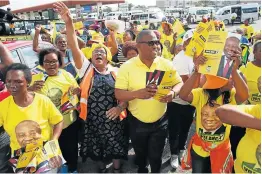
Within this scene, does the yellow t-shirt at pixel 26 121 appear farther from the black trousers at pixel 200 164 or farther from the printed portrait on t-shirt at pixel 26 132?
the black trousers at pixel 200 164

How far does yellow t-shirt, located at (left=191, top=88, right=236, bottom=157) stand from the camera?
264 centimetres

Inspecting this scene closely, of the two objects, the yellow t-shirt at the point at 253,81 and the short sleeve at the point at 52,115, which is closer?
the short sleeve at the point at 52,115

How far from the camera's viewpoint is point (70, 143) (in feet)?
11.9

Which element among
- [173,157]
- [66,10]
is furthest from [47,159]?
[173,157]

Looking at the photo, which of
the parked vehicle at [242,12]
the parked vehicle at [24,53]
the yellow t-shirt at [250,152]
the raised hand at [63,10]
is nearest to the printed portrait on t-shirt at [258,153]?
the yellow t-shirt at [250,152]

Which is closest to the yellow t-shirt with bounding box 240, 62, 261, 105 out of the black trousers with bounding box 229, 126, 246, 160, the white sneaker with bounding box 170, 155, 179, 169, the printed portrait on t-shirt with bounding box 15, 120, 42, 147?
the black trousers with bounding box 229, 126, 246, 160

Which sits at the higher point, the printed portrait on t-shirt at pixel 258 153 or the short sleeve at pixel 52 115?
the short sleeve at pixel 52 115

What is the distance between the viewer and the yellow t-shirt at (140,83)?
3.01m

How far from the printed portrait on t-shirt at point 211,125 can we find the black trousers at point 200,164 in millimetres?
157

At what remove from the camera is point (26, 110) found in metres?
2.45

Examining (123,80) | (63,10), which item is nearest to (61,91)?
(123,80)

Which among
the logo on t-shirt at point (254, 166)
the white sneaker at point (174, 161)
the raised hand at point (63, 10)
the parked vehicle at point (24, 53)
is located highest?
the raised hand at point (63, 10)

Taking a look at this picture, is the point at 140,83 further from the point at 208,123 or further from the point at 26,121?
the point at 26,121

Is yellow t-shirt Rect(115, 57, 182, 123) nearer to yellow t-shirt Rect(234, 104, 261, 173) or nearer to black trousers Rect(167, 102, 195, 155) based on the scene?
black trousers Rect(167, 102, 195, 155)
